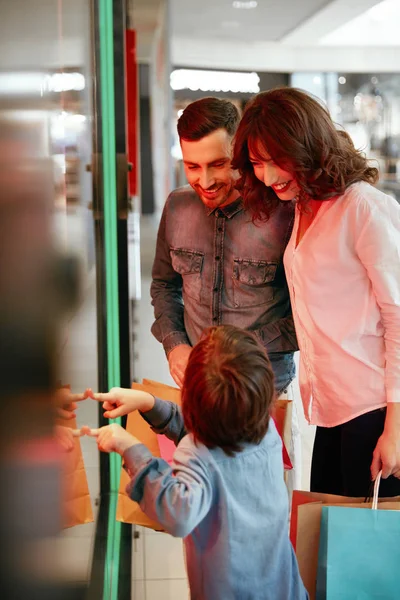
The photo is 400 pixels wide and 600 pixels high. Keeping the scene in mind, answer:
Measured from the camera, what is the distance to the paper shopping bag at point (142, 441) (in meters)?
1.94

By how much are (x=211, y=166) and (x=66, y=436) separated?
854mm

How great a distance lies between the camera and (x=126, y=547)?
2.95 metres

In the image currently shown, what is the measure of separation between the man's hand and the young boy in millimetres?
570

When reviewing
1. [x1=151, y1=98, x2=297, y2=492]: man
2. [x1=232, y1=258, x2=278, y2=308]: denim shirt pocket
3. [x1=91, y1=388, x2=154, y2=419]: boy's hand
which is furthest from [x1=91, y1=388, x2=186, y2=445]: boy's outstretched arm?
[x1=232, y1=258, x2=278, y2=308]: denim shirt pocket

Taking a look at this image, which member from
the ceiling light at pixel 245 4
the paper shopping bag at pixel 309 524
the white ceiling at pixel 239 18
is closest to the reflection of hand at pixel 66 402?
the paper shopping bag at pixel 309 524

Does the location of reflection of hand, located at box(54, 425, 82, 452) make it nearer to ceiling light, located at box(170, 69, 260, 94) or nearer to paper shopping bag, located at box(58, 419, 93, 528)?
paper shopping bag, located at box(58, 419, 93, 528)

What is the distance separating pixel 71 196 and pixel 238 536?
0.93 metres

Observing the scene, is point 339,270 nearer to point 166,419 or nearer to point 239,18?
point 166,419

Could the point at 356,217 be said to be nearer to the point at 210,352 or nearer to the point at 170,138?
the point at 210,352

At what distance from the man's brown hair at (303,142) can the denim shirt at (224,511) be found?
586 mm

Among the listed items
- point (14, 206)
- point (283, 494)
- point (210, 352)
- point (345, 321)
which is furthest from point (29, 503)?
point (345, 321)

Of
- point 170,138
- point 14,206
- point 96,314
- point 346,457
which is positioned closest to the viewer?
point 14,206

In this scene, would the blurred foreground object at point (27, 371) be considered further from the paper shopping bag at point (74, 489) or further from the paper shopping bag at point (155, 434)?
the paper shopping bag at point (155, 434)

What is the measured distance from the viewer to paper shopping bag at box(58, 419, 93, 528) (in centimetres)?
152
